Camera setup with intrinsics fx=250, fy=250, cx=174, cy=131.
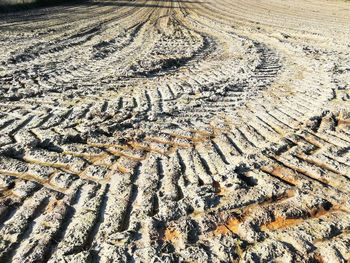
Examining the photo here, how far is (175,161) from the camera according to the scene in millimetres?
2615

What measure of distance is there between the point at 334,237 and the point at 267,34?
9.22m

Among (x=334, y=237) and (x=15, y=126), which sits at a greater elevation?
(x=15, y=126)

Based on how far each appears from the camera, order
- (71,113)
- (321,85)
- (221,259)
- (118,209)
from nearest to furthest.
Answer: (221,259) → (118,209) → (71,113) → (321,85)

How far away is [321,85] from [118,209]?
4.07m

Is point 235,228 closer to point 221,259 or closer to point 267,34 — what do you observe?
point 221,259

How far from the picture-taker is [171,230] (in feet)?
6.05

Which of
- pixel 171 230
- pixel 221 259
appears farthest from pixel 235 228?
pixel 171 230

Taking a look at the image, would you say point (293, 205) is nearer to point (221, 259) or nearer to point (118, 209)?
point (221, 259)

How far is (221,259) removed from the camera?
163 centimetres

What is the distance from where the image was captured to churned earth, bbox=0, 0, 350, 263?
177cm

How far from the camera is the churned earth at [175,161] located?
1768mm

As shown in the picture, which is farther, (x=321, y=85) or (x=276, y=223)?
(x=321, y=85)

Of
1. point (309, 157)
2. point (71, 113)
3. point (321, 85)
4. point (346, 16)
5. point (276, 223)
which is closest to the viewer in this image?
point (276, 223)

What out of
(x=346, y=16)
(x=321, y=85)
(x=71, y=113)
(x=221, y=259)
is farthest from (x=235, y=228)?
(x=346, y=16)
